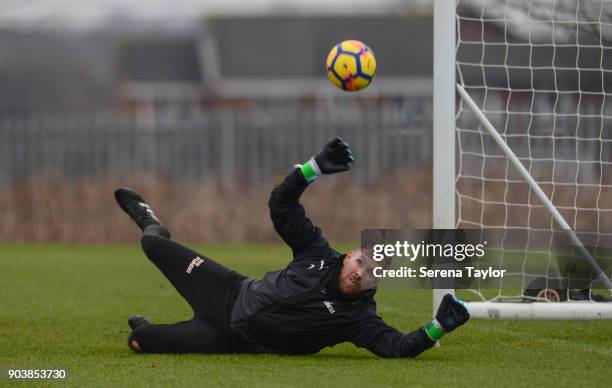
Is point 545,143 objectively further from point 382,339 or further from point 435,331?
point 435,331

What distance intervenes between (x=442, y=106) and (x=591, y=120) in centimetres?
1132

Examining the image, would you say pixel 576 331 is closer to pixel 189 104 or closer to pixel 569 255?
pixel 569 255

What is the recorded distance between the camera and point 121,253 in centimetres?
1861

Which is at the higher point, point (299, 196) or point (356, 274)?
point (299, 196)

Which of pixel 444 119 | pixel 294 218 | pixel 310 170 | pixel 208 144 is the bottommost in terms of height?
pixel 208 144

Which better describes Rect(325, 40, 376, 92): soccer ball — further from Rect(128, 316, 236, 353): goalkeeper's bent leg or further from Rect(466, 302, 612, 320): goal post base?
Rect(128, 316, 236, 353): goalkeeper's bent leg

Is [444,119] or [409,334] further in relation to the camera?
[444,119]

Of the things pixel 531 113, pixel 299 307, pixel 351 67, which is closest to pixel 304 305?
pixel 299 307

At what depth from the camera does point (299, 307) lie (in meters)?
7.80

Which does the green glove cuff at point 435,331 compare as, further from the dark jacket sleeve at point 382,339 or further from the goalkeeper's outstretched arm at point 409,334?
the dark jacket sleeve at point 382,339

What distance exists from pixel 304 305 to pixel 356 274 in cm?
44

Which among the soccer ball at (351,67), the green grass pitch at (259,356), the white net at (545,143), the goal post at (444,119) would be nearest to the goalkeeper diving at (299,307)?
the green grass pitch at (259,356)

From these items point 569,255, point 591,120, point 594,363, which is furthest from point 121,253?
point 594,363

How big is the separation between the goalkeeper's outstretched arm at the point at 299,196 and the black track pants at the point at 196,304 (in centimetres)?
66
